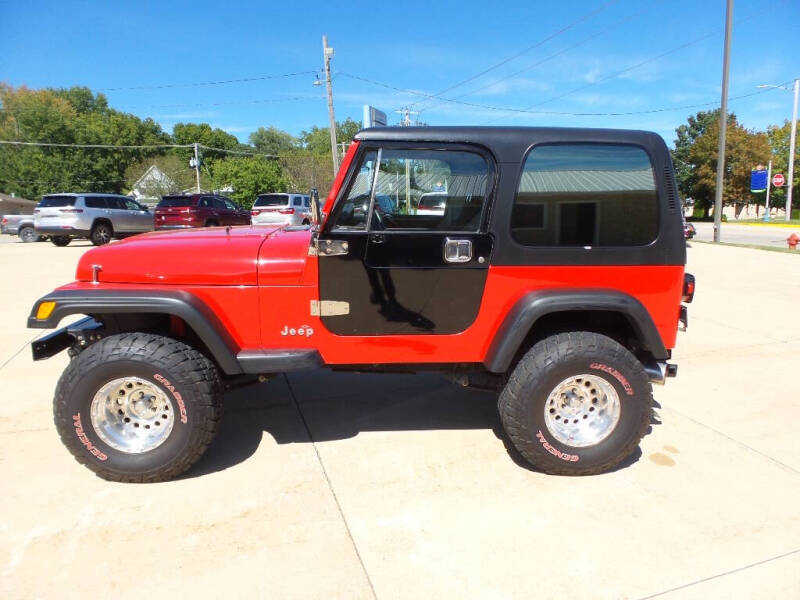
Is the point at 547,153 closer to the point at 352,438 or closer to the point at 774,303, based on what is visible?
the point at 352,438

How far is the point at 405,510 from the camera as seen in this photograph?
2.61m

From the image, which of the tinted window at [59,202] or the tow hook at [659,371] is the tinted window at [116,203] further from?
the tow hook at [659,371]

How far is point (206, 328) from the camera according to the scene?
106 inches

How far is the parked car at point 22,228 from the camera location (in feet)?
66.3

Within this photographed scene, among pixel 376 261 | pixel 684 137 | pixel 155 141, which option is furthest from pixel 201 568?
pixel 155 141

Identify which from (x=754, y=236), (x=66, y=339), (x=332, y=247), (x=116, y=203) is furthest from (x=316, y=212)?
(x=754, y=236)

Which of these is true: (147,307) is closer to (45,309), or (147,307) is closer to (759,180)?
(45,309)

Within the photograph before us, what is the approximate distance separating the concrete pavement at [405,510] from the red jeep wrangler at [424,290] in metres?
0.29

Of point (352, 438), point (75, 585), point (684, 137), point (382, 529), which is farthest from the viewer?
point (684, 137)

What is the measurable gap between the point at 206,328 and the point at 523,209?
6.06 ft

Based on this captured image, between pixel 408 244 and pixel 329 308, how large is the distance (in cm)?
57

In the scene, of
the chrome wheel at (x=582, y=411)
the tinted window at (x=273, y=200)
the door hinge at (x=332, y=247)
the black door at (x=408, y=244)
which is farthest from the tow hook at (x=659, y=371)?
the tinted window at (x=273, y=200)

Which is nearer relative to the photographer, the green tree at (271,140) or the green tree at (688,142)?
the green tree at (688,142)

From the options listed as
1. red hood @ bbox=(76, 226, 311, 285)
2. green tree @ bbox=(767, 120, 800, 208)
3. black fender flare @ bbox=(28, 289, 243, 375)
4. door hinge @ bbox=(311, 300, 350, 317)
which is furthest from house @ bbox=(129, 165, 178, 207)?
green tree @ bbox=(767, 120, 800, 208)
